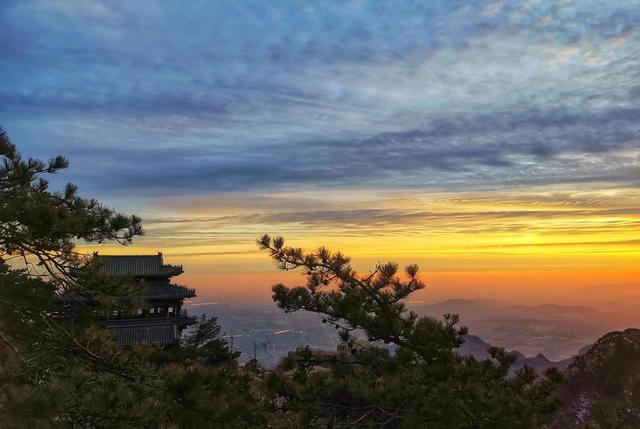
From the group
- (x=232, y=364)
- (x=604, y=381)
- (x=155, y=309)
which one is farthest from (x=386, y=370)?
(x=155, y=309)

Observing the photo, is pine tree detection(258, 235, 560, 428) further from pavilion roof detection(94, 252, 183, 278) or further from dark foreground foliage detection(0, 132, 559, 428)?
pavilion roof detection(94, 252, 183, 278)

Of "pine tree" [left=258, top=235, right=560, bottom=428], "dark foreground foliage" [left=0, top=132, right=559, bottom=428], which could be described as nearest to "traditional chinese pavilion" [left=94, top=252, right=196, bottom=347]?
"dark foreground foliage" [left=0, top=132, right=559, bottom=428]

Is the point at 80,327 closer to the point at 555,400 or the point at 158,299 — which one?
the point at 555,400

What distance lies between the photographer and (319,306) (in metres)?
7.96

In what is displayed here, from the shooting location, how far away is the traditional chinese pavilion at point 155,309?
28156 millimetres

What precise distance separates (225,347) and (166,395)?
68.4 ft

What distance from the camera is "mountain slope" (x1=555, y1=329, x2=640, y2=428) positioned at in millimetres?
11680

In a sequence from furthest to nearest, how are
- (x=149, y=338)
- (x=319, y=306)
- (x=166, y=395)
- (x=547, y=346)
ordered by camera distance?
(x=547, y=346)
(x=149, y=338)
(x=319, y=306)
(x=166, y=395)

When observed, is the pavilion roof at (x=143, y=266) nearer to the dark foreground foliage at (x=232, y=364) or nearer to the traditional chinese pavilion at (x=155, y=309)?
the traditional chinese pavilion at (x=155, y=309)

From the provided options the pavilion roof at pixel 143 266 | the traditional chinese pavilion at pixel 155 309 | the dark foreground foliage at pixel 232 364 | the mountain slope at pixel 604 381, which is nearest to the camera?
the dark foreground foliage at pixel 232 364

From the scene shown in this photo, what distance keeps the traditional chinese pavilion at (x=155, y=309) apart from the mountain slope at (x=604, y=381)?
75.3ft

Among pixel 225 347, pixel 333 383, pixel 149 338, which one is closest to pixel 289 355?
pixel 333 383

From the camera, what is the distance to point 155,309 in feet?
98.7

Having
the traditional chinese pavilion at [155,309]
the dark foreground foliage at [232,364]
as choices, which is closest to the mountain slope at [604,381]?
the dark foreground foliage at [232,364]
